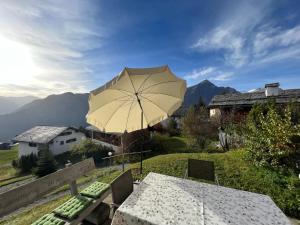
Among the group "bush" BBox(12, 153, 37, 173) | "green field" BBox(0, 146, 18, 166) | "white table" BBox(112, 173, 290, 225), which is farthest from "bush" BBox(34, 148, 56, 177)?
"green field" BBox(0, 146, 18, 166)

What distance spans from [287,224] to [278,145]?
5002 millimetres

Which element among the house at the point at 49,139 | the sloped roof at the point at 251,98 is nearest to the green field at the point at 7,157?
the house at the point at 49,139

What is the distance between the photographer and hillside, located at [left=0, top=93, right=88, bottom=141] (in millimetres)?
153250

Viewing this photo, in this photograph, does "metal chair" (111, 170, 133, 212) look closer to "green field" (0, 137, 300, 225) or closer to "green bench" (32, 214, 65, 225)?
"green bench" (32, 214, 65, 225)

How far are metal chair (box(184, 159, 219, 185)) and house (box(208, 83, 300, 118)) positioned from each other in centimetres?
1362

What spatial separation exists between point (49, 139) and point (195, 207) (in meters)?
32.3

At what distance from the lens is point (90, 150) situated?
24547 millimetres

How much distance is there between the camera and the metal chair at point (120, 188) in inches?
128

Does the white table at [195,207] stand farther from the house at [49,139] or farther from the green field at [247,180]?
the house at [49,139]

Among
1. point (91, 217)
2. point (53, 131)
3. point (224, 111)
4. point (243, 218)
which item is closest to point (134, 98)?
point (91, 217)

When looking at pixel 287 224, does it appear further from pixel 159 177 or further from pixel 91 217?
pixel 91 217

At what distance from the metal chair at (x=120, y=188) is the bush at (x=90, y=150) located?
21.2m

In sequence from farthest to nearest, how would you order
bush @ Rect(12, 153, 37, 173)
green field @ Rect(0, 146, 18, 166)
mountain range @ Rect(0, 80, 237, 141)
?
mountain range @ Rect(0, 80, 237, 141)
green field @ Rect(0, 146, 18, 166)
bush @ Rect(12, 153, 37, 173)

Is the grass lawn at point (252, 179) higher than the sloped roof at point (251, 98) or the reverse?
the reverse
